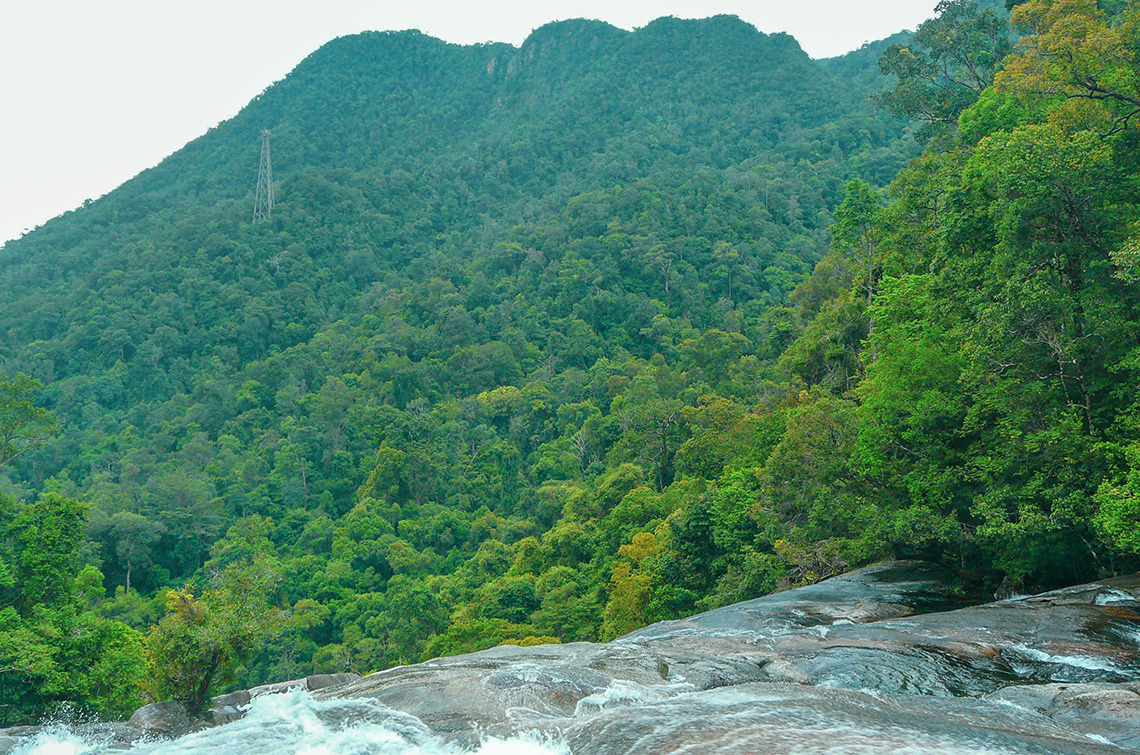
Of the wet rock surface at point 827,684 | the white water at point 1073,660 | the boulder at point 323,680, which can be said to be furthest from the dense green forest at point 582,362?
the white water at point 1073,660

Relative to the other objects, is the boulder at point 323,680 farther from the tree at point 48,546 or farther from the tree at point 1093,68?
the tree at point 1093,68

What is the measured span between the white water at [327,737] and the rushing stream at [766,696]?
0.03 meters

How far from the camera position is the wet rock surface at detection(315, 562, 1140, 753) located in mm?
9461

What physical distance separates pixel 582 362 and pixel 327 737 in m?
66.6

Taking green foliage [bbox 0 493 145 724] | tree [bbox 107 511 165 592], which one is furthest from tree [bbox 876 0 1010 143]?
tree [bbox 107 511 165 592]

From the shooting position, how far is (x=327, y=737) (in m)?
11.6

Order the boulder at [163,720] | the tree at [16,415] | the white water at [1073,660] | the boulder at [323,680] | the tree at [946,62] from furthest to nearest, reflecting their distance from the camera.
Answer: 1. the tree at [946,62]
2. the tree at [16,415]
3. the boulder at [323,680]
4. the boulder at [163,720]
5. the white water at [1073,660]

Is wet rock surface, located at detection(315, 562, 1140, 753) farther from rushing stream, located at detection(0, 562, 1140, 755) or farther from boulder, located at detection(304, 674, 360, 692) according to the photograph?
boulder, located at detection(304, 674, 360, 692)

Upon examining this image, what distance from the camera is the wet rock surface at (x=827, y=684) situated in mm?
9461

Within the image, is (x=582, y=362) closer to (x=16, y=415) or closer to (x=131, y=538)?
(x=131, y=538)

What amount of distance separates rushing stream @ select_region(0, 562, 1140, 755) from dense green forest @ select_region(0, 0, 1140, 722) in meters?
2.92

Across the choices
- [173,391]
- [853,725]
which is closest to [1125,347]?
[853,725]

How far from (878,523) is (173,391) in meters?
78.8

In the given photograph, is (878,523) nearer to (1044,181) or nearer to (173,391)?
(1044,181)
